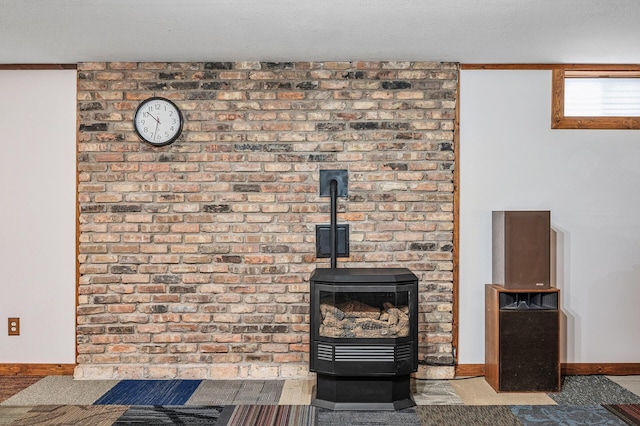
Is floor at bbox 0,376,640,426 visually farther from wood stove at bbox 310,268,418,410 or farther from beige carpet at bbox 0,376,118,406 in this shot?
wood stove at bbox 310,268,418,410

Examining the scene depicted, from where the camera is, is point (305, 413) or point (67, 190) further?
point (67, 190)

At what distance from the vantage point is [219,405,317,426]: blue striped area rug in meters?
3.04

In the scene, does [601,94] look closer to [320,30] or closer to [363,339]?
[320,30]

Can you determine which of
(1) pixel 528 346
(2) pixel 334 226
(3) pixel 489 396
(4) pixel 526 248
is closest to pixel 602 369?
(1) pixel 528 346

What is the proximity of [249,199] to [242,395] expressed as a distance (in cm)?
131

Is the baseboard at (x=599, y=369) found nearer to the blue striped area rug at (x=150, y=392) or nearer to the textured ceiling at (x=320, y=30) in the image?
the textured ceiling at (x=320, y=30)

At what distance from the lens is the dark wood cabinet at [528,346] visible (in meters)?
3.54

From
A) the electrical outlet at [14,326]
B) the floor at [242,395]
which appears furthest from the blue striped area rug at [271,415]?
the electrical outlet at [14,326]

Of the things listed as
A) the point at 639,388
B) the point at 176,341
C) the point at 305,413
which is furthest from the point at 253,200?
the point at 639,388

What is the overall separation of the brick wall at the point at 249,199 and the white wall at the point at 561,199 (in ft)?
0.58

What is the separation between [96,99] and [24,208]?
3.05 ft

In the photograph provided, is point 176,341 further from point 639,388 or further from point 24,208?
point 639,388

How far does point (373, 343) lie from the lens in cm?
325

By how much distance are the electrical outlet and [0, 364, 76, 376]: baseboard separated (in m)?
0.23
